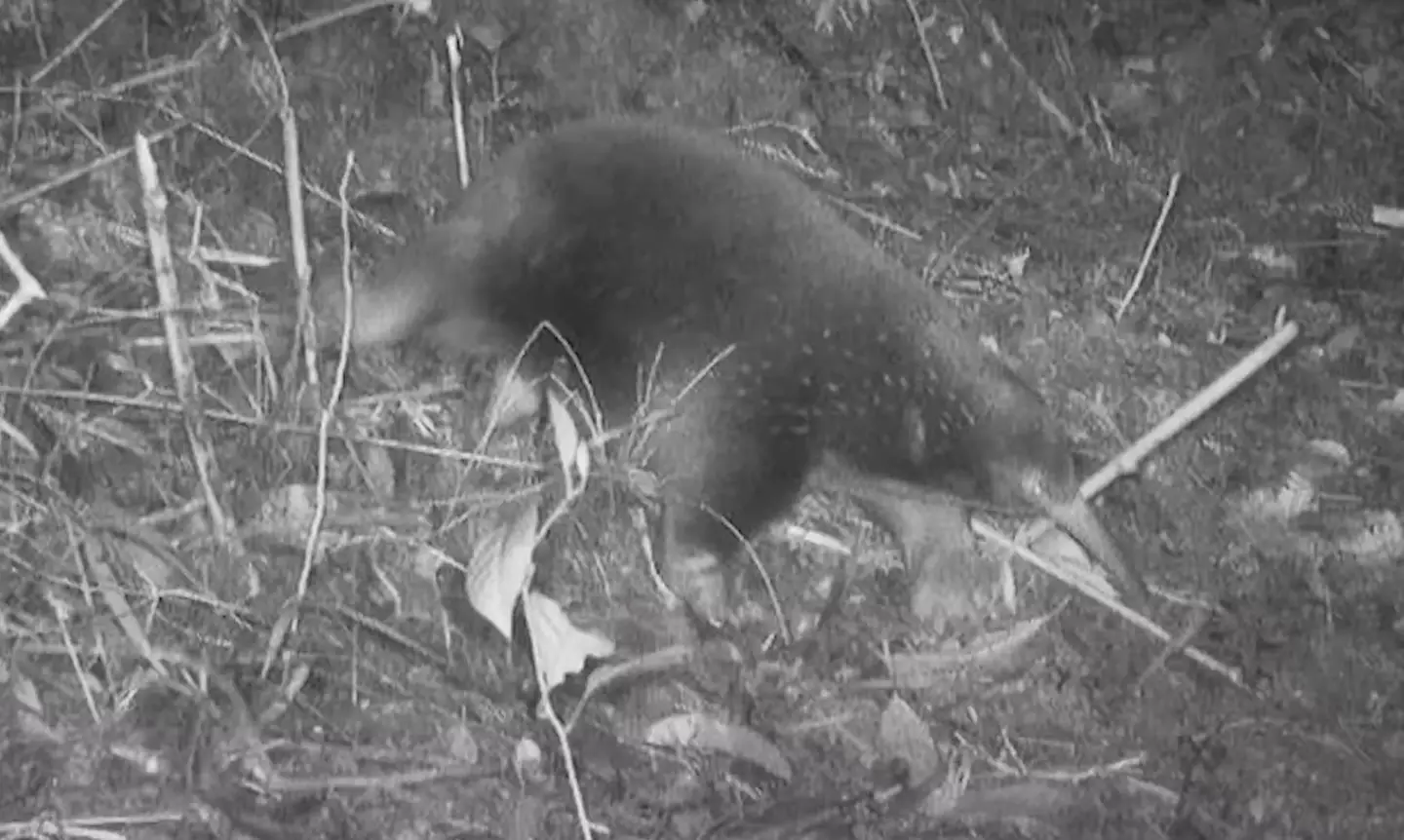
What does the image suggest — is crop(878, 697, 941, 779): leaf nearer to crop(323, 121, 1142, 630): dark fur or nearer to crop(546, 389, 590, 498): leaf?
crop(323, 121, 1142, 630): dark fur

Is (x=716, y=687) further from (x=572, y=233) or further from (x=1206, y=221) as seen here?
(x=1206, y=221)

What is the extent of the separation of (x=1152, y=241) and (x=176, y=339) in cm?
50

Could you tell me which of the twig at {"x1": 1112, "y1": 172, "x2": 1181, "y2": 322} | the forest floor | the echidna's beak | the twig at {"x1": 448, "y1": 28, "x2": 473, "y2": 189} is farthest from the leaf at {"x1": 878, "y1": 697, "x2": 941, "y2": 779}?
the twig at {"x1": 448, "y1": 28, "x2": 473, "y2": 189}

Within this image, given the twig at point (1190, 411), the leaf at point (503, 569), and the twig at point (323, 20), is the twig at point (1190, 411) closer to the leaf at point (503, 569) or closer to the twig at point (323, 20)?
the leaf at point (503, 569)

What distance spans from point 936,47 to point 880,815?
0.40 m

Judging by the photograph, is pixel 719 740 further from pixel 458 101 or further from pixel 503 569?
pixel 458 101

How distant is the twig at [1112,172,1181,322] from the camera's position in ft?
2.85

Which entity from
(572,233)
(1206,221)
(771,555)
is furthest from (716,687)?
(1206,221)

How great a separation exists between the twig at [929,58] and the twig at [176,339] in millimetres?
407

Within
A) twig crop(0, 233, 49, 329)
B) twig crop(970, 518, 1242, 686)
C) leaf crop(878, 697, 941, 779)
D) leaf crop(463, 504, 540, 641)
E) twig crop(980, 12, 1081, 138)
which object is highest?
twig crop(980, 12, 1081, 138)

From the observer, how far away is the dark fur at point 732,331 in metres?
0.82

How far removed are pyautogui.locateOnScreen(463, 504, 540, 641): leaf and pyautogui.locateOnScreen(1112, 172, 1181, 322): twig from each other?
1.05 feet

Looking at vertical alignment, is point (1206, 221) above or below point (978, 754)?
above

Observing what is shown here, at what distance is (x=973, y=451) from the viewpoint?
826 mm
